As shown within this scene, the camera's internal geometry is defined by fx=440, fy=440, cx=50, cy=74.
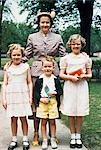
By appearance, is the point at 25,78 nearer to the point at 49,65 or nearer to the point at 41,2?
the point at 49,65

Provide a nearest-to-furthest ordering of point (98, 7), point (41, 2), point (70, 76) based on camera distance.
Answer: point (70, 76) < point (41, 2) < point (98, 7)

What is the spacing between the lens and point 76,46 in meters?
6.43

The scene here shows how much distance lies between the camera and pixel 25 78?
6465mm

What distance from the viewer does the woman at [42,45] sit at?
662 cm

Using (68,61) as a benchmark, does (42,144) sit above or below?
below

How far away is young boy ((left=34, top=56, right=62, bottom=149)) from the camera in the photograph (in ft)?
21.1

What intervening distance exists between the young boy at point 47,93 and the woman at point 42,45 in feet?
0.61

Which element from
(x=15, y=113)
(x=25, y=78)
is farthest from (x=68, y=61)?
(x=15, y=113)

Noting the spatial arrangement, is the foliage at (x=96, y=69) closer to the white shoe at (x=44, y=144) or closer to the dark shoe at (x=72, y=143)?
the dark shoe at (x=72, y=143)

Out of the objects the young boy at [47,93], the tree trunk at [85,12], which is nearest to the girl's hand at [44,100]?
the young boy at [47,93]

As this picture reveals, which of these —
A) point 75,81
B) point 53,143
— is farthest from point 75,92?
point 53,143

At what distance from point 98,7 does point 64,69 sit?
89.6 ft

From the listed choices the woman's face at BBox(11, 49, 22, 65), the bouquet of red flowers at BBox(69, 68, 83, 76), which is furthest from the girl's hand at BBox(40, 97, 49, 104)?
the woman's face at BBox(11, 49, 22, 65)

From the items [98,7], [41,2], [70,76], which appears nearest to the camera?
[70,76]
